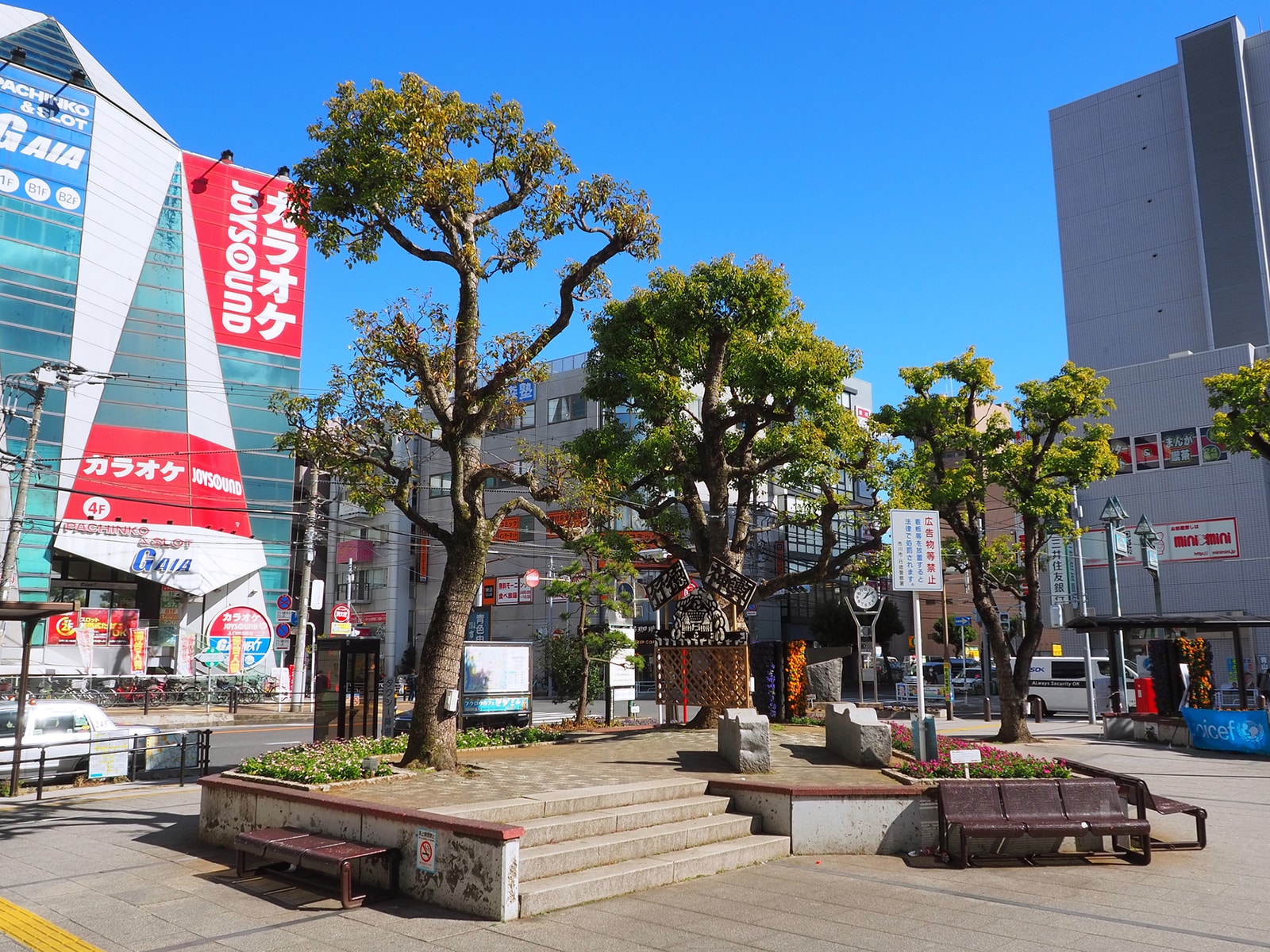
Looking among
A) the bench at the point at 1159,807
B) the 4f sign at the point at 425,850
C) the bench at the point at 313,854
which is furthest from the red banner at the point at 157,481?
the bench at the point at 1159,807

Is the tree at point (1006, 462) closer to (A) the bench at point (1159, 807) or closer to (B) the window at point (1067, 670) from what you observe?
(A) the bench at point (1159, 807)

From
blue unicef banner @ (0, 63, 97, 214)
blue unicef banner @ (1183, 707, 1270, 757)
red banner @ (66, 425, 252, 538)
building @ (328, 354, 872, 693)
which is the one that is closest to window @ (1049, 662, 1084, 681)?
blue unicef banner @ (1183, 707, 1270, 757)

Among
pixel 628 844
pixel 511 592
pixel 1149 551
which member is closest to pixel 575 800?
pixel 628 844

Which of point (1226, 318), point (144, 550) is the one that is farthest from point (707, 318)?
point (1226, 318)

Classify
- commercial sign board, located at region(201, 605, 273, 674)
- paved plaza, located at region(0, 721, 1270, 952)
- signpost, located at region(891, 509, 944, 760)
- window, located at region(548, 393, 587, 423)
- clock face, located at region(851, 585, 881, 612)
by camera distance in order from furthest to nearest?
window, located at region(548, 393, 587, 423)
commercial sign board, located at region(201, 605, 273, 674)
clock face, located at region(851, 585, 881, 612)
signpost, located at region(891, 509, 944, 760)
paved plaza, located at region(0, 721, 1270, 952)

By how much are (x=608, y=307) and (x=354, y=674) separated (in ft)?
29.1

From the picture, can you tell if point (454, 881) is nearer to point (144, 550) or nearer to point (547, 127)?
point (547, 127)

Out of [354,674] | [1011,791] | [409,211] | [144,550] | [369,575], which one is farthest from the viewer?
[369,575]

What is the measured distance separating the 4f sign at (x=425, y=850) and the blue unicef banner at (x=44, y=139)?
4143cm

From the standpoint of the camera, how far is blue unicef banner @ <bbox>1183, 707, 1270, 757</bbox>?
20.5 metres

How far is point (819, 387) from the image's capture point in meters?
17.9

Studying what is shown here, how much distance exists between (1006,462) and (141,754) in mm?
18456

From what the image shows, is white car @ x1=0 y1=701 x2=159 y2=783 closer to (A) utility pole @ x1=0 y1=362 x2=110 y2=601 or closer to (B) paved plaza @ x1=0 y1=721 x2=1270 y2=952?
(B) paved plaza @ x1=0 y1=721 x2=1270 y2=952

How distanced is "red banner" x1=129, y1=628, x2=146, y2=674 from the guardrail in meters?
20.8
